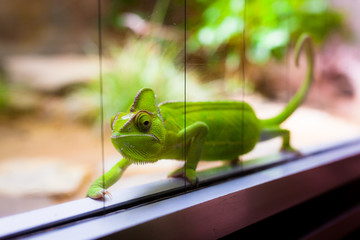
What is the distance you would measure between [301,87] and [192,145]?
23.4 inches

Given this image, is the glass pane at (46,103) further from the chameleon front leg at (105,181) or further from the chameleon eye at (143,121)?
the chameleon eye at (143,121)

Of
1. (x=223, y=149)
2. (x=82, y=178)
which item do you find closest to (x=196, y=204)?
(x=223, y=149)

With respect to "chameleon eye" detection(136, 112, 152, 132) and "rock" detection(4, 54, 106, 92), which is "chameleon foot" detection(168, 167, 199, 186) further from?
"rock" detection(4, 54, 106, 92)

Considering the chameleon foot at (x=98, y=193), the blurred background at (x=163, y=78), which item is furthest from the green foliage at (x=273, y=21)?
the chameleon foot at (x=98, y=193)

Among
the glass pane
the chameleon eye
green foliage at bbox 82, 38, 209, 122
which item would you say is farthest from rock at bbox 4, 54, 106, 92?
the chameleon eye

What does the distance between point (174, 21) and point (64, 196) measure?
3.69 feet

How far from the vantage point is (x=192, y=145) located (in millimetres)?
887

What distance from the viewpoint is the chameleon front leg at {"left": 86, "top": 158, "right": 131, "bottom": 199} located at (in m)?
0.72

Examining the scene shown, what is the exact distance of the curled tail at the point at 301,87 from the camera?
3.80ft

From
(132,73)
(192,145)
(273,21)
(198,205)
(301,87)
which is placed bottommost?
(198,205)

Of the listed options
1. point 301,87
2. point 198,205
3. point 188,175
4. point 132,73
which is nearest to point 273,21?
point 132,73

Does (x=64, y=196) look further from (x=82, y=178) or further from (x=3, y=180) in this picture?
(x=3, y=180)

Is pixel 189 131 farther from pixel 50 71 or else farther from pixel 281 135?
pixel 50 71

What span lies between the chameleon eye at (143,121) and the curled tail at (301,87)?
55 cm
